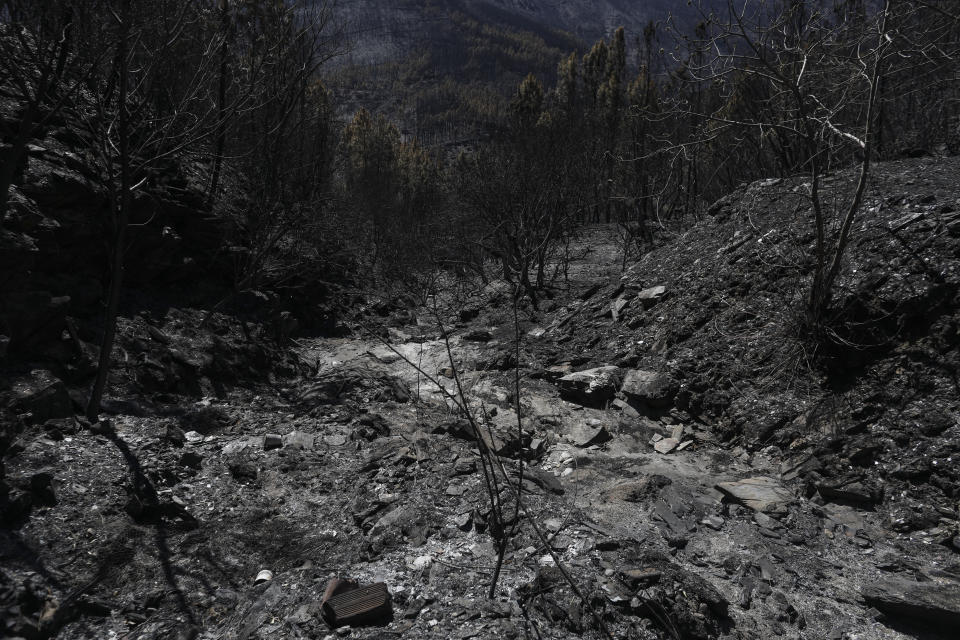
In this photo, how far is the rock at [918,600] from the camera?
241 cm

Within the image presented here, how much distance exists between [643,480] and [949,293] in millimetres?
2886

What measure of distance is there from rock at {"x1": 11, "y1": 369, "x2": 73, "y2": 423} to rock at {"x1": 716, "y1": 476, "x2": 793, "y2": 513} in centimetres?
485

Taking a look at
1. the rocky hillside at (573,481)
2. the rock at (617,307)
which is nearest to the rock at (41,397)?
the rocky hillside at (573,481)

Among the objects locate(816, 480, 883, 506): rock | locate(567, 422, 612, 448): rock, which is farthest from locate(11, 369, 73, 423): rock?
locate(816, 480, 883, 506): rock

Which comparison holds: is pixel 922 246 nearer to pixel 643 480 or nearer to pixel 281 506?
pixel 643 480

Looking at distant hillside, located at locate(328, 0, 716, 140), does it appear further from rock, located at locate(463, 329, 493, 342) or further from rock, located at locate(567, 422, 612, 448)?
rock, located at locate(567, 422, 612, 448)

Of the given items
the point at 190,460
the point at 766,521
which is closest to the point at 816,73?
the point at 766,521

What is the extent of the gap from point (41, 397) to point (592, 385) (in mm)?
4930

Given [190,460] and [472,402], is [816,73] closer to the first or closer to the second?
[472,402]

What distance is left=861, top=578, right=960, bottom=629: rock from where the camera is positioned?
94.7 inches

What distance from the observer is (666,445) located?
475cm

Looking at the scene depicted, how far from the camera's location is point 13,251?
3875 millimetres

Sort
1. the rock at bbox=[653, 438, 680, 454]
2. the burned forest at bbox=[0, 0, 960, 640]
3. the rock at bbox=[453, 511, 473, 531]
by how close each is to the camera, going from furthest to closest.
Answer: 1. the rock at bbox=[653, 438, 680, 454]
2. the rock at bbox=[453, 511, 473, 531]
3. the burned forest at bbox=[0, 0, 960, 640]

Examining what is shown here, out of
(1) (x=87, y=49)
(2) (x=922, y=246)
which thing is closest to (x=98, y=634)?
(1) (x=87, y=49)
